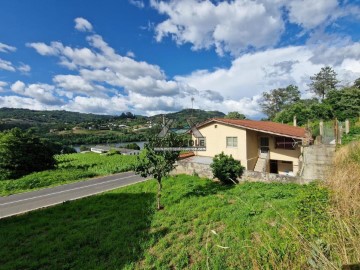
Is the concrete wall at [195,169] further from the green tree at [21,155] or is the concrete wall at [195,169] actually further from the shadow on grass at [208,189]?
the green tree at [21,155]

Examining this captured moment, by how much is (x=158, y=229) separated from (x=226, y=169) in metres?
8.69

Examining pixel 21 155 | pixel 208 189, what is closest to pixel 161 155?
pixel 208 189

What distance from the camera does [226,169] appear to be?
55.5 ft

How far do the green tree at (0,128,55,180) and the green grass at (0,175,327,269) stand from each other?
18129mm

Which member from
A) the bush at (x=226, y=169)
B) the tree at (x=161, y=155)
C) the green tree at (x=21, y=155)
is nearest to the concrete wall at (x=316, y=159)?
the bush at (x=226, y=169)

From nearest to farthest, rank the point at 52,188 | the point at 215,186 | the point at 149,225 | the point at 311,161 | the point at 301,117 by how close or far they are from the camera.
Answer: the point at 149,225, the point at 311,161, the point at 215,186, the point at 52,188, the point at 301,117

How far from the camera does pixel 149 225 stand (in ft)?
34.5

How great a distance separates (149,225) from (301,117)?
34.7 meters

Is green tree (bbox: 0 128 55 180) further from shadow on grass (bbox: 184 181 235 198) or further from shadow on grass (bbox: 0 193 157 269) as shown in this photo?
shadow on grass (bbox: 184 181 235 198)

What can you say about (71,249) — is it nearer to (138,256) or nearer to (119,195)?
(138,256)

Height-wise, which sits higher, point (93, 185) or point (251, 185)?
point (251, 185)

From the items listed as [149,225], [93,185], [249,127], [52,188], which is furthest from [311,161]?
[52,188]

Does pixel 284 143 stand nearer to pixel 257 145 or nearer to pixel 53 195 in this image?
pixel 257 145

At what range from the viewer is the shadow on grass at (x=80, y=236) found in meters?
8.04
